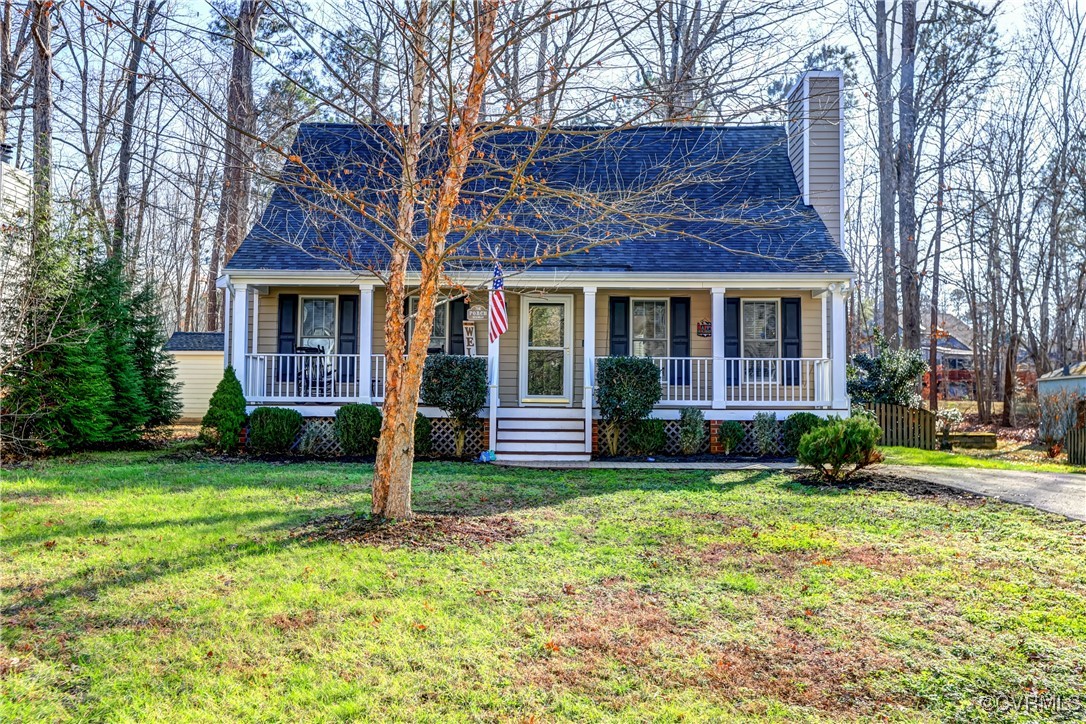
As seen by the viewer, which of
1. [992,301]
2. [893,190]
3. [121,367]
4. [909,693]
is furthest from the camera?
[992,301]

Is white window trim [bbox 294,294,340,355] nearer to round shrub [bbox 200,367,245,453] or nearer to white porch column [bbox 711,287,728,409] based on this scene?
round shrub [bbox 200,367,245,453]

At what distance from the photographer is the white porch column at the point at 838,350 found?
12.0m

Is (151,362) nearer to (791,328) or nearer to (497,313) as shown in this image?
(497,313)

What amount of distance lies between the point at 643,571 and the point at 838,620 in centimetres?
141

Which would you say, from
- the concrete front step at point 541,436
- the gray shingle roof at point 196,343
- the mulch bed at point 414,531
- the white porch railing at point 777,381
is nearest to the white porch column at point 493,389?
the concrete front step at point 541,436

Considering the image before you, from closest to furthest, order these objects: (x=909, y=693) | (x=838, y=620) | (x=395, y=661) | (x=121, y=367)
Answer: (x=909, y=693), (x=395, y=661), (x=838, y=620), (x=121, y=367)

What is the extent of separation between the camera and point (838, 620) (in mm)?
4152

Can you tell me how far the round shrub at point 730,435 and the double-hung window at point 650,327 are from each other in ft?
6.60

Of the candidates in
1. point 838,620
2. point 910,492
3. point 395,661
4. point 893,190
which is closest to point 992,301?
point 893,190

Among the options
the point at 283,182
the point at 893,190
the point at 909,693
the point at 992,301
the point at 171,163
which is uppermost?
the point at 171,163

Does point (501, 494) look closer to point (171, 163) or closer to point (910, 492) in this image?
point (910, 492)

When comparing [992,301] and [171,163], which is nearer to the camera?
[171,163]

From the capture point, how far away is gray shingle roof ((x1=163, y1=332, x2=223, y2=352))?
19922 millimetres

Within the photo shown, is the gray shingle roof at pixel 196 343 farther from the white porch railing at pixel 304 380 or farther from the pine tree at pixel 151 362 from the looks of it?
the white porch railing at pixel 304 380
